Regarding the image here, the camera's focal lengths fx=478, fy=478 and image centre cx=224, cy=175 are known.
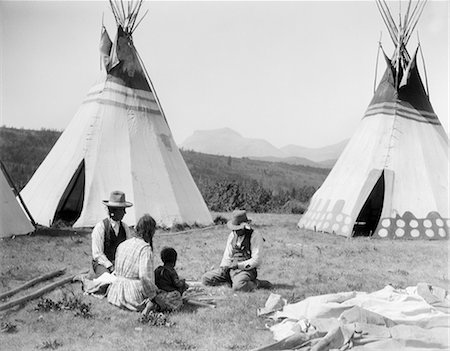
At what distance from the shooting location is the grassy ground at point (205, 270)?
3.86 metres

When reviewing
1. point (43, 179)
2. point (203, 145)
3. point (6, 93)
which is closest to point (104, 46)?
point (43, 179)

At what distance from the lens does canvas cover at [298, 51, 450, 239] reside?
1013cm

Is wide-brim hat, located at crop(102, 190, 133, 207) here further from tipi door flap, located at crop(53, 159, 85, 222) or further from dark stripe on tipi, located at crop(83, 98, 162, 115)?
dark stripe on tipi, located at crop(83, 98, 162, 115)

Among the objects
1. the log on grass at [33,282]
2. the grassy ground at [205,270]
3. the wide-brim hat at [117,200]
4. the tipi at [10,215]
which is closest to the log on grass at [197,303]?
the grassy ground at [205,270]

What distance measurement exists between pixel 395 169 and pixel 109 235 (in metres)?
7.50

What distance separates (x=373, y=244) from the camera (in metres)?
9.06

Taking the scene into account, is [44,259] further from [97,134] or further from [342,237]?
[342,237]

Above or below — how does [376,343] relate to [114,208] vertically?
below

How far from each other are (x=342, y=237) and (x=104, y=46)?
22.8 ft

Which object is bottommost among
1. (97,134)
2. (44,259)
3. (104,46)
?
(44,259)

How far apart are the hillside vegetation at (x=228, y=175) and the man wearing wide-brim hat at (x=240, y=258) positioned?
437 inches

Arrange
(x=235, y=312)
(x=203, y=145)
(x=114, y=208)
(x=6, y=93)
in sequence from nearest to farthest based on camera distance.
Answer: (x=235, y=312) < (x=114, y=208) < (x=6, y=93) < (x=203, y=145)

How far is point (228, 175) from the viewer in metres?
29.9

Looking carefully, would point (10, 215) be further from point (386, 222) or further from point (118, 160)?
point (386, 222)
